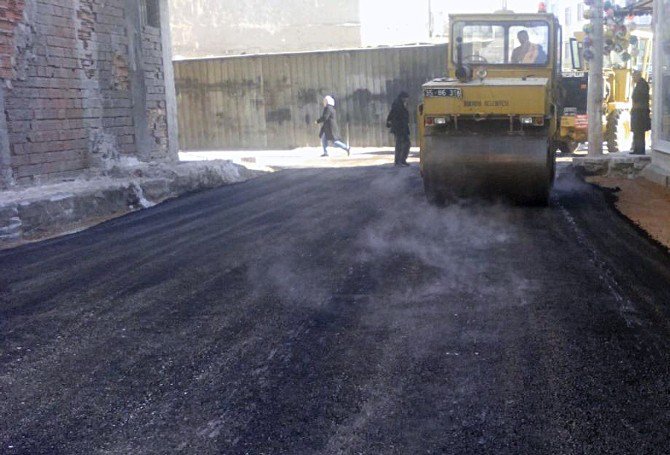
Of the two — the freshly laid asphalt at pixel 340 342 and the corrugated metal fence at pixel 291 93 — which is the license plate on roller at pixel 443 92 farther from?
the corrugated metal fence at pixel 291 93

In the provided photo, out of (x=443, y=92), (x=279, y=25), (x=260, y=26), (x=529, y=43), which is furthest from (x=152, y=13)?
(x=260, y=26)

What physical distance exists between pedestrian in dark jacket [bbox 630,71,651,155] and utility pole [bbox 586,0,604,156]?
4.69 feet

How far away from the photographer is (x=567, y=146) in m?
21.4

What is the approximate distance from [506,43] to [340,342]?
8675mm

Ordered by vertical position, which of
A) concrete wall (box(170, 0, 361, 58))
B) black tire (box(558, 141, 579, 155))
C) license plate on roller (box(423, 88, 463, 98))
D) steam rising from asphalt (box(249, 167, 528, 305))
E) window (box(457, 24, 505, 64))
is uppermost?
concrete wall (box(170, 0, 361, 58))

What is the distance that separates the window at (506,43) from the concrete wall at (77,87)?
6698mm

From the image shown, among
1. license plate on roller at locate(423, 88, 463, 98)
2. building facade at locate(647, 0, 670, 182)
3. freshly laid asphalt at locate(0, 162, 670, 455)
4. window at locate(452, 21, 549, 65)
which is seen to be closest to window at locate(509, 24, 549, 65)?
window at locate(452, 21, 549, 65)

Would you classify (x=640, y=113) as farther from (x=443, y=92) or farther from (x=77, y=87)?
(x=77, y=87)

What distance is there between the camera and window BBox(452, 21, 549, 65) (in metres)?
12.6

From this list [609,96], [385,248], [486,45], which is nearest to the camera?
[385,248]

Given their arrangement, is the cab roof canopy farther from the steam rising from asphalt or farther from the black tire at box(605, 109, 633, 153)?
the steam rising from asphalt

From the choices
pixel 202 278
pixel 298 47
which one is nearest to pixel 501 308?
pixel 202 278

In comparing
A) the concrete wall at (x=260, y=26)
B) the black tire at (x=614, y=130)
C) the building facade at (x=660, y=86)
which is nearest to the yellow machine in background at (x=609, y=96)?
the black tire at (x=614, y=130)

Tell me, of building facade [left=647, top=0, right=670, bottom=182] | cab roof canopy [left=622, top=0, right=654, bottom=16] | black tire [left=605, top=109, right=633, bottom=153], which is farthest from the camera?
black tire [left=605, top=109, right=633, bottom=153]
